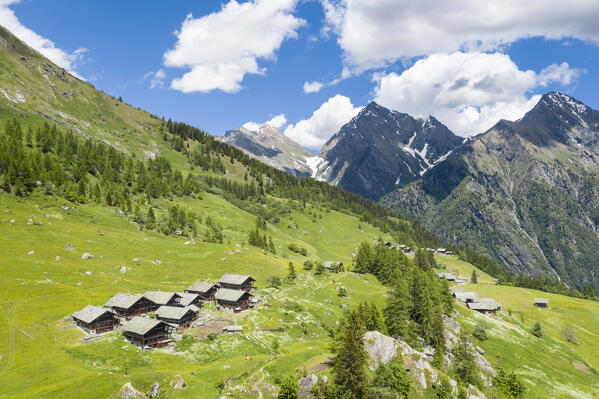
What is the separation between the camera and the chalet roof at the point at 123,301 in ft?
244

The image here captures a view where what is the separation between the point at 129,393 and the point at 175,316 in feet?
87.1

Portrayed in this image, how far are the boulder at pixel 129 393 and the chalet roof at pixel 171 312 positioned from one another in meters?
25.2

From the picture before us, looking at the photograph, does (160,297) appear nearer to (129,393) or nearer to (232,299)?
(232,299)

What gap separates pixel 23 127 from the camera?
19575 centimetres

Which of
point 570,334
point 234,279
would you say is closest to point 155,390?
point 234,279

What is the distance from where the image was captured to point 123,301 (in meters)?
75.6

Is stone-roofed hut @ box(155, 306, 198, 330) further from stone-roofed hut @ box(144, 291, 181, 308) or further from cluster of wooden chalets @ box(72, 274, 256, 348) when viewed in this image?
stone-roofed hut @ box(144, 291, 181, 308)

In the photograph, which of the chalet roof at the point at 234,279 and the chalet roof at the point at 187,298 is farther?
the chalet roof at the point at 234,279

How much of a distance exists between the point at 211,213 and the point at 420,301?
132 meters

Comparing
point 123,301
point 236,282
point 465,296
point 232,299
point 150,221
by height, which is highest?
point 150,221

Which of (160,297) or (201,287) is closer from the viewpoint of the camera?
(160,297)

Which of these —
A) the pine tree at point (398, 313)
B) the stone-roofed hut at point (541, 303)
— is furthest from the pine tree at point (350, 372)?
the stone-roofed hut at point (541, 303)

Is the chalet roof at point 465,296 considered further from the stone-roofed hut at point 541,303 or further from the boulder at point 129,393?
the boulder at point 129,393

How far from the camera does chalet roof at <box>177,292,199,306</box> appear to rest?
268 ft
